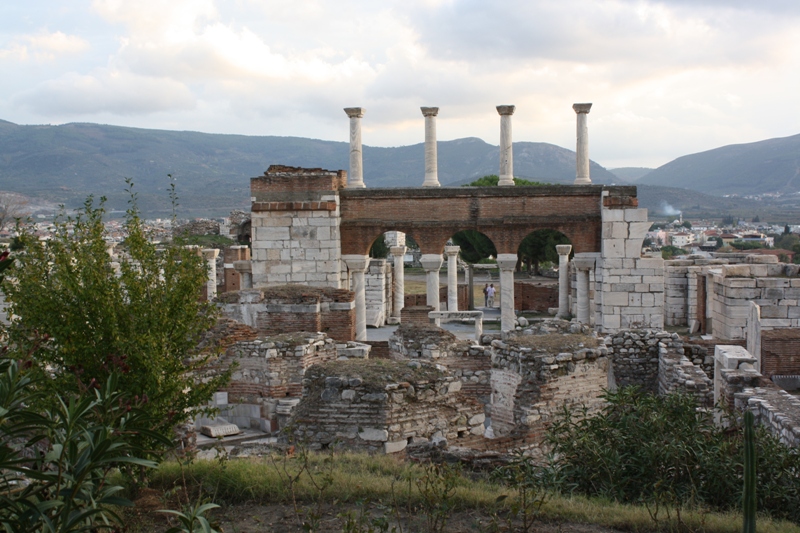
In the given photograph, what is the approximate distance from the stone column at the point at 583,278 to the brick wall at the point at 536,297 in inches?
405

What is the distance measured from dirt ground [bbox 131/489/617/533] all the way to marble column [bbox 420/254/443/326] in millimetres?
15694

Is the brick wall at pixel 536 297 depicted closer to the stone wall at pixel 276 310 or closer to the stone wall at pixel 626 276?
the stone wall at pixel 626 276

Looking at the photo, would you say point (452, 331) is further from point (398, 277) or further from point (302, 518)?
point (302, 518)

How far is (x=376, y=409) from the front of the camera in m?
8.58

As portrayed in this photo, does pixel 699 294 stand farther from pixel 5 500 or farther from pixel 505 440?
pixel 5 500

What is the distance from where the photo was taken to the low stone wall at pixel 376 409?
28.0ft

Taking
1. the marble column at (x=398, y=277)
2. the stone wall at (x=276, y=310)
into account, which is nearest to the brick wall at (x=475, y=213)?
the stone wall at (x=276, y=310)

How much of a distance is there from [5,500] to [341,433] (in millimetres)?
4496

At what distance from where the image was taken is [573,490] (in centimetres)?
709

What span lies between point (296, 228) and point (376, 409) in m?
14.2

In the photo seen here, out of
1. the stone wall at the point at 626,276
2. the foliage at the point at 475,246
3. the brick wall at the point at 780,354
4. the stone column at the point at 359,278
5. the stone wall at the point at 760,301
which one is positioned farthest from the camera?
the foliage at the point at 475,246

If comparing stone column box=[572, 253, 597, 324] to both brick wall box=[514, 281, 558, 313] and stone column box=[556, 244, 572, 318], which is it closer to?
stone column box=[556, 244, 572, 318]

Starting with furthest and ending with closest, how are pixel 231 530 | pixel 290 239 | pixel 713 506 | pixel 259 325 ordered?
pixel 290 239, pixel 259 325, pixel 713 506, pixel 231 530

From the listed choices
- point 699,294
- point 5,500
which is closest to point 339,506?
point 5,500
